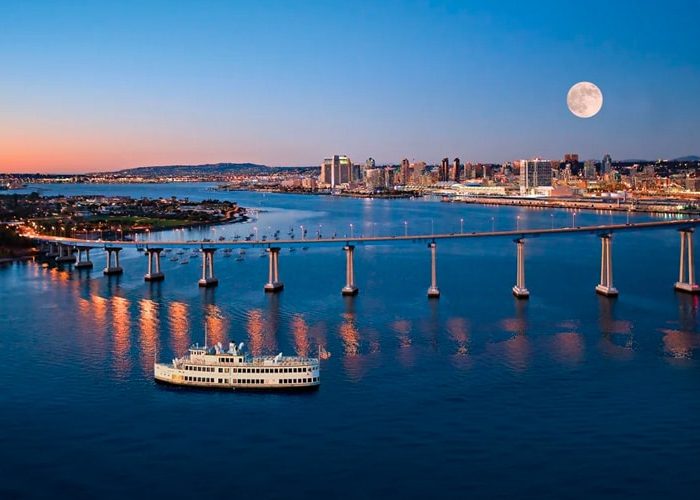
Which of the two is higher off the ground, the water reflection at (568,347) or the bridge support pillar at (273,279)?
the bridge support pillar at (273,279)

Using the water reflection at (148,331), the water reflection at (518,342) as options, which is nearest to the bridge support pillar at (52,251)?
the water reflection at (148,331)

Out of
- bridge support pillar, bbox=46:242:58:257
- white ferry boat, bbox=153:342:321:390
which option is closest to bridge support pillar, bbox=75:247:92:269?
bridge support pillar, bbox=46:242:58:257

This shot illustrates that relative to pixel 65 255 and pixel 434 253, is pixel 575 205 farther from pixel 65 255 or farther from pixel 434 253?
pixel 434 253

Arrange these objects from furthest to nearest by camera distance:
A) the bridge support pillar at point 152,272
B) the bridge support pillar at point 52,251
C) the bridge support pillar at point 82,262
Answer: the bridge support pillar at point 52,251 → the bridge support pillar at point 82,262 → the bridge support pillar at point 152,272

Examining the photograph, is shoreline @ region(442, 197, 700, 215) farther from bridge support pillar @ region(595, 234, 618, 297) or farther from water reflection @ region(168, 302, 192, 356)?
water reflection @ region(168, 302, 192, 356)

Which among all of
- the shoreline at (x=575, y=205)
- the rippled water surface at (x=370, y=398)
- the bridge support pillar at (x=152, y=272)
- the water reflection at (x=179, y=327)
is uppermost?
the shoreline at (x=575, y=205)

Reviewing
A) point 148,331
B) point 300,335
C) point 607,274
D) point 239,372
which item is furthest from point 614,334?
point 148,331

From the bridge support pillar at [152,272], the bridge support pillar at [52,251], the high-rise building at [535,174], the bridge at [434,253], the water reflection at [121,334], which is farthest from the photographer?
the high-rise building at [535,174]

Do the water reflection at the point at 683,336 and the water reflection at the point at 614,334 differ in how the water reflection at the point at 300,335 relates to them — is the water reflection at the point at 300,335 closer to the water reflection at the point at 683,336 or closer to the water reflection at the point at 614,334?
the water reflection at the point at 614,334
